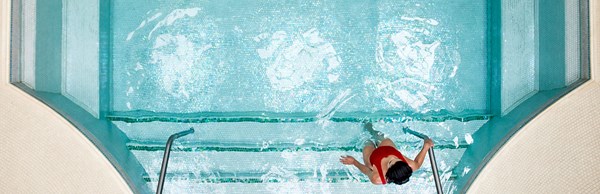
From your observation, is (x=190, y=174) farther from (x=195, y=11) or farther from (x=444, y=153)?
(x=444, y=153)

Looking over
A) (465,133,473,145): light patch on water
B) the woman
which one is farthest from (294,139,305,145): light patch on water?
(465,133,473,145): light patch on water

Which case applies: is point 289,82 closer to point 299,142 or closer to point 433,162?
point 299,142

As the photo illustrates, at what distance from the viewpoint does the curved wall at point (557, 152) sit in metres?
2.87

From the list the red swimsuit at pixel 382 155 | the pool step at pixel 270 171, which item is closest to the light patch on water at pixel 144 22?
the pool step at pixel 270 171

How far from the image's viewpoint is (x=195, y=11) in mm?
3646

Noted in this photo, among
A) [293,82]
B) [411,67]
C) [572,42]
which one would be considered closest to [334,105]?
[293,82]

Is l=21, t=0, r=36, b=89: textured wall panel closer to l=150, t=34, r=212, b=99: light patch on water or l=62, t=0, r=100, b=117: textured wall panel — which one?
l=62, t=0, r=100, b=117: textured wall panel

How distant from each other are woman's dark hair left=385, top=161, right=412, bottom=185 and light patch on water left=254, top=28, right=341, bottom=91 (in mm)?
1185

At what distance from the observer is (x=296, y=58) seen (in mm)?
3666

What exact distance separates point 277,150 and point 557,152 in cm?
185

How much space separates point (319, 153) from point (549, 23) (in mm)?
1817

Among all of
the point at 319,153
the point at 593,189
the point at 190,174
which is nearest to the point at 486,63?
the point at 593,189

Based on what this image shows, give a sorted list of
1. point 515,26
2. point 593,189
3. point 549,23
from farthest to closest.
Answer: point 515,26
point 549,23
point 593,189

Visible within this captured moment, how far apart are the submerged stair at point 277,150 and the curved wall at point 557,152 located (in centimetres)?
58
